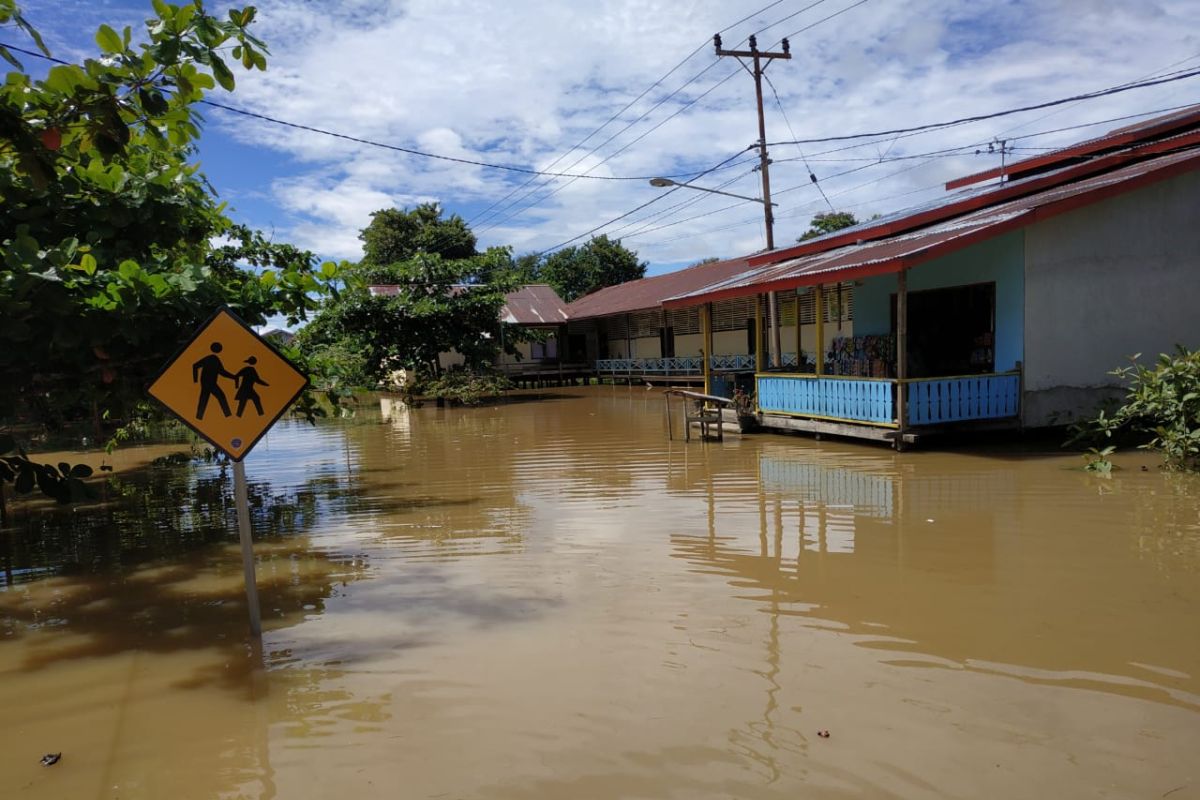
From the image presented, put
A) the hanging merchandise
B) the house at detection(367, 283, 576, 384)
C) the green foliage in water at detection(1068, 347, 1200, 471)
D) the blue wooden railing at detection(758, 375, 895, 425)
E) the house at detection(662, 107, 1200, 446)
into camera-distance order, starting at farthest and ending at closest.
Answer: the house at detection(367, 283, 576, 384) < the hanging merchandise < the blue wooden railing at detection(758, 375, 895, 425) < the house at detection(662, 107, 1200, 446) < the green foliage in water at detection(1068, 347, 1200, 471)

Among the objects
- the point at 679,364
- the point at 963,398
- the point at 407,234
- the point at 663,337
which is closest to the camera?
the point at 963,398

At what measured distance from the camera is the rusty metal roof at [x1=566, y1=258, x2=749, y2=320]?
3112 cm

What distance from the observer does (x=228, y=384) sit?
4.70 metres

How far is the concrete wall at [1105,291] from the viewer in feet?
40.5

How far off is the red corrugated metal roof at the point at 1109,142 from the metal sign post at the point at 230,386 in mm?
17063

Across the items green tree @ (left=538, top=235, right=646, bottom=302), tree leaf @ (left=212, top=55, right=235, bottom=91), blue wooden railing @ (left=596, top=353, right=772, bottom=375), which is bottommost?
blue wooden railing @ (left=596, top=353, right=772, bottom=375)

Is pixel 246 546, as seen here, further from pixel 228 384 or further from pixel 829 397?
pixel 829 397

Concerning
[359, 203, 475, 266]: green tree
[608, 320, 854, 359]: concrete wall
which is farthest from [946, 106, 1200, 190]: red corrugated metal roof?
[359, 203, 475, 266]: green tree

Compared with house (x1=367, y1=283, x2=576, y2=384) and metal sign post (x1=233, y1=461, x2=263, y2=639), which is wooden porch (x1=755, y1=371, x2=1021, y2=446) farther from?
house (x1=367, y1=283, x2=576, y2=384)

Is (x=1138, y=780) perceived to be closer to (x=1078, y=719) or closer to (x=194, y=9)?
(x=1078, y=719)

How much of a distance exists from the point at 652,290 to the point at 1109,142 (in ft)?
68.7

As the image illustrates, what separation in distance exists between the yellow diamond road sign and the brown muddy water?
1501 millimetres

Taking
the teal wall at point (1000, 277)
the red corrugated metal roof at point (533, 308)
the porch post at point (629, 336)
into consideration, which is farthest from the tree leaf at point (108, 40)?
the porch post at point (629, 336)

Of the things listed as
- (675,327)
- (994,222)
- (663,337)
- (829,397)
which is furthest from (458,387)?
(994,222)
